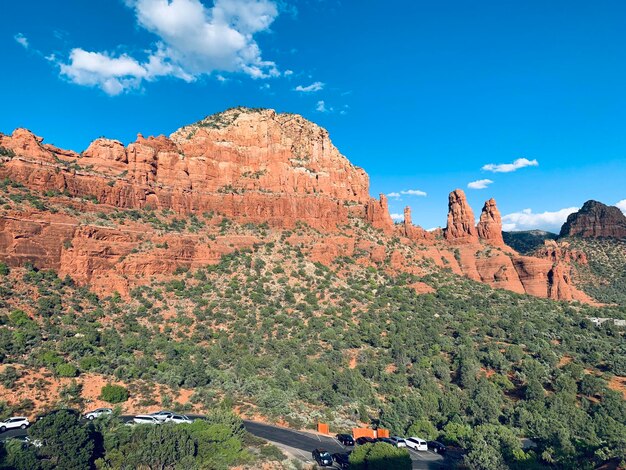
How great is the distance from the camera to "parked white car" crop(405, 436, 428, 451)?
33156 mm

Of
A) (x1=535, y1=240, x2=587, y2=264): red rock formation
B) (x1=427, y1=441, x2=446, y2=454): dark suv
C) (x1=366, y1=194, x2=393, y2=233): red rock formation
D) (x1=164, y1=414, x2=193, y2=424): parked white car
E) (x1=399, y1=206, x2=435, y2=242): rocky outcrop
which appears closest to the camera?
(x1=164, y1=414, x2=193, y2=424): parked white car

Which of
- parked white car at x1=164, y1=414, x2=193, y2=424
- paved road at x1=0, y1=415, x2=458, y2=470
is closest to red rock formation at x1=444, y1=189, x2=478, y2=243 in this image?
paved road at x1=0, y1=415, x2=458, y2=470

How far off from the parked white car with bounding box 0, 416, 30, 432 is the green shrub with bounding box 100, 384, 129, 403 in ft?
22.1

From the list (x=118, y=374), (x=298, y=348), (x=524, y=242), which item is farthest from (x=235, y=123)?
(x=524, y=242)

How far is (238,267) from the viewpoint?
66.1m

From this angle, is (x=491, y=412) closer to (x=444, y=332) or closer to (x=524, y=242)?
(x=444, y=332)

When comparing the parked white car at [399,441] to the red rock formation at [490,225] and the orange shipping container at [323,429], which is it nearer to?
the orange shipping container at [323,429]

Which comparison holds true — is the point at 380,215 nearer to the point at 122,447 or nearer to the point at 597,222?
the point at 122,447

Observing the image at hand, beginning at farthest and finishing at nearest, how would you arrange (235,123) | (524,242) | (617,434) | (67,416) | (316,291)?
(524,242), (235,123), (316,291), (617,434), (67,416)

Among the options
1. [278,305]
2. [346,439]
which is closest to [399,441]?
[346,439]

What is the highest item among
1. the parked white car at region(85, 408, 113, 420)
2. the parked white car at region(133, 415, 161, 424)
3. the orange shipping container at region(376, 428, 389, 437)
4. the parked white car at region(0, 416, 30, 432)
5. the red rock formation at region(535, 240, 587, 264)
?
the red rock formation at region(535, 240, 587, 264)

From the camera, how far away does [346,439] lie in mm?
32250

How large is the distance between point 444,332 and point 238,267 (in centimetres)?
3405

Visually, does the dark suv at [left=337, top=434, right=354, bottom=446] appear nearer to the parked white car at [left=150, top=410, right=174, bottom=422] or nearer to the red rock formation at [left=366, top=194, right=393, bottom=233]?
the parked white car at [left=150, top=410, right=174, bottom=422]
